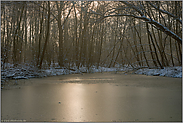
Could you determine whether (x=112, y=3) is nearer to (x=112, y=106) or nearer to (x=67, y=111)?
(x=112, y=106)

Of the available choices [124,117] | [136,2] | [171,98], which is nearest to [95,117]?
[124,117]

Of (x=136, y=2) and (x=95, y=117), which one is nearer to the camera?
(x=95, y=117)

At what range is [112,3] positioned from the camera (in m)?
3.91

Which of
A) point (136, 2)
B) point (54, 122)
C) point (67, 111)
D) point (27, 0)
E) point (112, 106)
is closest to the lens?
point (54, 122)

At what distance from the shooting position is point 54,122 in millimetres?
1729

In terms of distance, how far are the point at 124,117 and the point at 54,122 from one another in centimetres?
80

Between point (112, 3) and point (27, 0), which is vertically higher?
point (27, 0)

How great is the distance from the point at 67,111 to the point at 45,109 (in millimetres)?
320

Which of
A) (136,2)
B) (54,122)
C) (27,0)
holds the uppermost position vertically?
(27,0)

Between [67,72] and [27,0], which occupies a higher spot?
[27,0]

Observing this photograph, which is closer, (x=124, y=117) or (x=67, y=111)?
(x=124, y=117)

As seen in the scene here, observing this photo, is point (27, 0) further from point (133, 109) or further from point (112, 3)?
point (133, 109)

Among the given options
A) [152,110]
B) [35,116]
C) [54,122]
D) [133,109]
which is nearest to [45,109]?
[35,116]

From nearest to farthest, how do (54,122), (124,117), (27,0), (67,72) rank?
(54,122) → (124,117) → (27,0) → (67,72)
